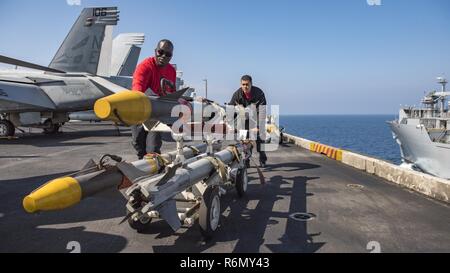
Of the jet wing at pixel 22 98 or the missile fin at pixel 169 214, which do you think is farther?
the jet wing at pixel 22 98

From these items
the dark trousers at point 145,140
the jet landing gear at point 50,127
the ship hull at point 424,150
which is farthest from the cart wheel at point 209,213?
the ship hull at point 424,150

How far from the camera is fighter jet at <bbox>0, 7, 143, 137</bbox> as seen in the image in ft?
69.2

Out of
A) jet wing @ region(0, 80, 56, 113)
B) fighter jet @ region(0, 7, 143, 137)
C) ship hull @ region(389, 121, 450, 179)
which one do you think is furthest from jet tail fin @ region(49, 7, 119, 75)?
ship hull @ region(389, 121, 450, 179)

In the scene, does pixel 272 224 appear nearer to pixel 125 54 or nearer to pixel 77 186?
pixel 77 186

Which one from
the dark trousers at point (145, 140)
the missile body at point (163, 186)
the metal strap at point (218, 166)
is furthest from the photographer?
the dark trousers at point (145, 140)

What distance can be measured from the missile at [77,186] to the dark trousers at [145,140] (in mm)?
2054

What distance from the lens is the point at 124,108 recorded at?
3.76 meters

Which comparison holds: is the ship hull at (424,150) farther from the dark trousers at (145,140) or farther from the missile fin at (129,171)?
the missile fin at (129,171)

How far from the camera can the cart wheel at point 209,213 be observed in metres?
4.56

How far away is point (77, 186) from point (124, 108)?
39.0 inches

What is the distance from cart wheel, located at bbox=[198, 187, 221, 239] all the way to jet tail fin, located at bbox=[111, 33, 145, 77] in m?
35.3

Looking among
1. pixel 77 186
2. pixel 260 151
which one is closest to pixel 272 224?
pixel 77 186

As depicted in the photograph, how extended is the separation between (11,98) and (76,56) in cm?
509
